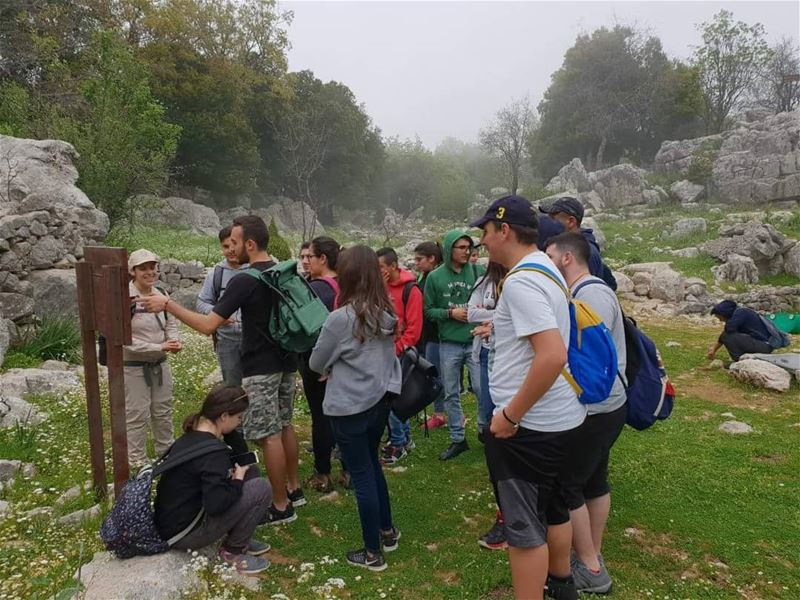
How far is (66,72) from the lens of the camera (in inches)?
747

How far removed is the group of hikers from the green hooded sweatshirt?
0.01m

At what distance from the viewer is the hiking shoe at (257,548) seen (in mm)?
3562

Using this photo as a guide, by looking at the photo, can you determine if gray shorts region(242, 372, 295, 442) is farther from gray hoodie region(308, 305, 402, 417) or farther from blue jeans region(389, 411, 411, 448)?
blue jeans region(389, 411, 411, 448)

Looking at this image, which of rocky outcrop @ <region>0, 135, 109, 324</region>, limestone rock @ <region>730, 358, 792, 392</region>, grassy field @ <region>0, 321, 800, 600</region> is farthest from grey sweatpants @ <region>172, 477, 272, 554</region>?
limestone rock @ <region>730, 358, 792, 392</region>

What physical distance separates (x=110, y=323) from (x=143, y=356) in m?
0.91

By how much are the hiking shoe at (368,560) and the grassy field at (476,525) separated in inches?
1.7

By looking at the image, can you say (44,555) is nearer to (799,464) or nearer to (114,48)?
(799,464)

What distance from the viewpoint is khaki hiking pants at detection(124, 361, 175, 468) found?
4465mm

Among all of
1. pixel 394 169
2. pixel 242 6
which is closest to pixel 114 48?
pixel 242 6

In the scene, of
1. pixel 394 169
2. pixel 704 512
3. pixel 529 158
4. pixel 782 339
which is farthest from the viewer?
pixel 394 169

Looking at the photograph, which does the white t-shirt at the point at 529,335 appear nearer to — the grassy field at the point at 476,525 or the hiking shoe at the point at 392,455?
the grassy field at the point at 476,525

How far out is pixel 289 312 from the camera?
3686 millimetres

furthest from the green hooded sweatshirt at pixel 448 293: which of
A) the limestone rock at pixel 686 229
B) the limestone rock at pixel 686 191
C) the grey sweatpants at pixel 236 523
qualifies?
the limestone rock at pixel 686 191

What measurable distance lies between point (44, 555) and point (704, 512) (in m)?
A: 4.71
